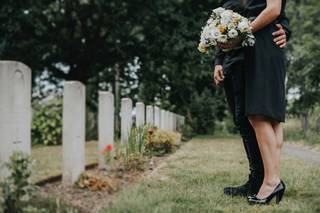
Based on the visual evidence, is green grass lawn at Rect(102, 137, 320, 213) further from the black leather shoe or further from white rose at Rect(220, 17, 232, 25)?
white rose at Rect(220, 17, 232, 25)

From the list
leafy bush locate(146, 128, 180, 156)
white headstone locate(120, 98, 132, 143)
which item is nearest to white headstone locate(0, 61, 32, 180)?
white headstone locate(120, 98, 132, 143)

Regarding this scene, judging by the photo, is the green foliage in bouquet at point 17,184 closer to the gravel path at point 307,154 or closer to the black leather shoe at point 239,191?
the black leather shoe at point 239,191

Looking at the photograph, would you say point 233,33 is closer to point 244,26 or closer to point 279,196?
point 244,26

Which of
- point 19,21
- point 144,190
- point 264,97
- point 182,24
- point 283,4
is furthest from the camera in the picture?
point 182,24

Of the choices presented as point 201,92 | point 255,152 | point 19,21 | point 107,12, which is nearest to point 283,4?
point 255,152

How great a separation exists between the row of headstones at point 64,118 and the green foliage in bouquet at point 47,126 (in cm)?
607

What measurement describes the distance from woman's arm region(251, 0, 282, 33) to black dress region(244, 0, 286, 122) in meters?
Result: 0.07

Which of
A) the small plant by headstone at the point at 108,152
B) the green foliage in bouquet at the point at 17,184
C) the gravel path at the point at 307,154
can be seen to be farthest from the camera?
the gravel path at the point at 307,154

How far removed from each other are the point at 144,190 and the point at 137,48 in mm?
15457

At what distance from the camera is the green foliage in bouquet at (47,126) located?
50.1 ft

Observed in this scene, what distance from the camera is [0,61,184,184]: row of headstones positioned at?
3.65 meters

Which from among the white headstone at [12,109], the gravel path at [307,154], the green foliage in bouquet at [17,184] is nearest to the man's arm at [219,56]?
the white headstone at [12,109]

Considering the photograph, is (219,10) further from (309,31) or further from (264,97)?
(309,31)

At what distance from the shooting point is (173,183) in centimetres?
562
